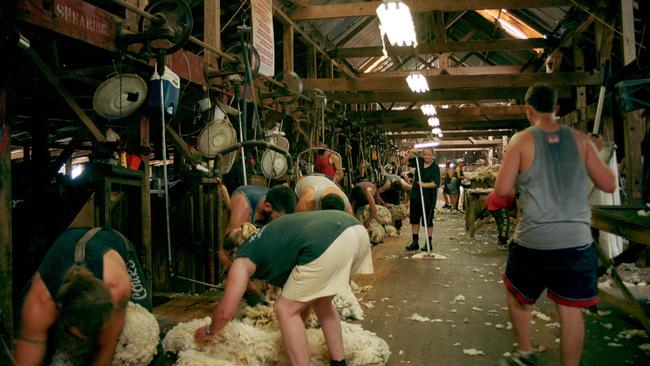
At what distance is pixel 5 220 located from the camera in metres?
3.35

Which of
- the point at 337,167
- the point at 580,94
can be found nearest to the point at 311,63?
the point at 337,167

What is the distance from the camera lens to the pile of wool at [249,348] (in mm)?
3547

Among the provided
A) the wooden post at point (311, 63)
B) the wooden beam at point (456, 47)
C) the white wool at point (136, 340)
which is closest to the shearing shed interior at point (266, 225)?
the white wool at point (136, 340)

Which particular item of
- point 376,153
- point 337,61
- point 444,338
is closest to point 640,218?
point 444,338

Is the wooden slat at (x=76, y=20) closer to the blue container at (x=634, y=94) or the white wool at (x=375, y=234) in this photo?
the blue container at (x=634, y=94)

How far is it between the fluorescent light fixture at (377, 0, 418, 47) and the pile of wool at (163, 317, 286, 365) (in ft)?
14.8

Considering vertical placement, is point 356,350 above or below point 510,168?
below

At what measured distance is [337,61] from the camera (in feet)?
47.1

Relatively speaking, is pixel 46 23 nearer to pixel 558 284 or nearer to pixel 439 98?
pixel 558 284

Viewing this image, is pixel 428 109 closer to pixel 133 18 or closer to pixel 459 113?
pixel 459 113

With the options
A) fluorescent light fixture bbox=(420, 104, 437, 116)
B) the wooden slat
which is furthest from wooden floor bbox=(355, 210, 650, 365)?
fluorescent light fixture bbox=(420, 104, 437, 116)

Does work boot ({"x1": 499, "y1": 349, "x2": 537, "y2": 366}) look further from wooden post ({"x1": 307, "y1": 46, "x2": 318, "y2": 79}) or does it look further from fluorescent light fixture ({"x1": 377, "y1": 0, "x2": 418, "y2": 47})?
wooden post ({"x1": 307, "y1": 46, "x2": 318, "y2": 79})

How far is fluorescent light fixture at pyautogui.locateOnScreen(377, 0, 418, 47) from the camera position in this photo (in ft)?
21.4

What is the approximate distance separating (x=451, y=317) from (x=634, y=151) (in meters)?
4.93
